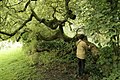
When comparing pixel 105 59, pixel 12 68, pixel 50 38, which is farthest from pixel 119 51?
pixel 12 68

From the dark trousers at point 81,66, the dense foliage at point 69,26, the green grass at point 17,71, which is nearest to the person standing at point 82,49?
the dark trousers at point 81,66

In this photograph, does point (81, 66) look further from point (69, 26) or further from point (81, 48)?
point (69, 26)

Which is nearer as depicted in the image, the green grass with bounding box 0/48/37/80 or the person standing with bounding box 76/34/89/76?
the person standing with bounding box 76/34/89/76

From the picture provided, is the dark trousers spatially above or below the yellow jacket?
below

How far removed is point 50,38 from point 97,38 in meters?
4.01

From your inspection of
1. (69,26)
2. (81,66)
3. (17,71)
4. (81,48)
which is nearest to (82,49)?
(81,48)

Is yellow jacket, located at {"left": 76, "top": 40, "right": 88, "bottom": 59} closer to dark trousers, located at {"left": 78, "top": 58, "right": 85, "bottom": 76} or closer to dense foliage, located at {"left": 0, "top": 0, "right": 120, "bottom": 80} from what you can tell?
dark trousers, located at {"left": 78, "top": 58, "right": 85, "bottom": 76}

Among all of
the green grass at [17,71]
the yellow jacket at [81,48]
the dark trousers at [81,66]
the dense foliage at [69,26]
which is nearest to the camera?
the dense foliage at [69,26]

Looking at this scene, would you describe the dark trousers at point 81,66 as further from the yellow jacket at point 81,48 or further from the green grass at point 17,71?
the green grass at point 17,71

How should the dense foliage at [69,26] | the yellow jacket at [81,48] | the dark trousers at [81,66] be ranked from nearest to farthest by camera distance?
the dense foliage at [69,26] → the yellow jacket at [81,48] → the dark trousers at [81,66]

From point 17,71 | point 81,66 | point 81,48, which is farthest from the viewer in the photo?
point 17,71

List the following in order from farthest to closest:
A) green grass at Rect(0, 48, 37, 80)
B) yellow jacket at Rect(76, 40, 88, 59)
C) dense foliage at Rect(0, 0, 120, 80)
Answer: green grass at Rect(0, 48, 37, 80) < yellow jacket at Rect(76, 40, 88, 59) < dense foliage at Rect(0, 0, 120, 80)

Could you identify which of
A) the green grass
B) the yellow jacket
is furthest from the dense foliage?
the green grass

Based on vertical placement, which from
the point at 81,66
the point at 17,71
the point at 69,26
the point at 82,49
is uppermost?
the point at 69,26
